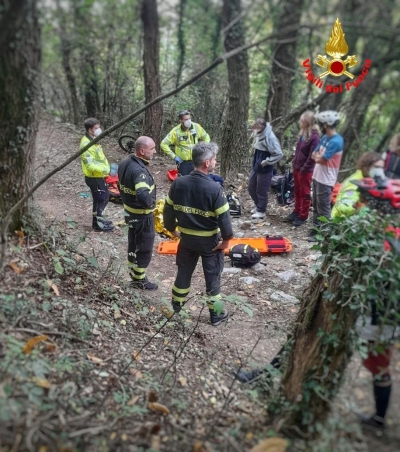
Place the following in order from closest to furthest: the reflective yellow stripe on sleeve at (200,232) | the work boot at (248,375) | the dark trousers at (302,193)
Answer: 1. the work boot at (248,375)
2. the reflective yellow stripe on sleeve at (200,232)
3. the dark trousers at (302,193)

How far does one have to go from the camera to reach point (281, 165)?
758 cm

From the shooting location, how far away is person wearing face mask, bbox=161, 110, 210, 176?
21.7 feet

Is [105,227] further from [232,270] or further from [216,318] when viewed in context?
[216,318]

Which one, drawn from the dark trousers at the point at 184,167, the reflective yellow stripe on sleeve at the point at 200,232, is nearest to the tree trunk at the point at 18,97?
the reflective yellow stripe on sleeve at the point at 200,232

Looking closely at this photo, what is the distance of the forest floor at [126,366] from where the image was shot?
2.16 meters

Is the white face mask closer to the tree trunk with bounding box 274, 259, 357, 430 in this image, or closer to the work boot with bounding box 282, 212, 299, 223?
the tree trunk with bounding box 274, 259, 357, 430

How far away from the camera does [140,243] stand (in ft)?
15.8

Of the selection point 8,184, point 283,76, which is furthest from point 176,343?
point 283,76

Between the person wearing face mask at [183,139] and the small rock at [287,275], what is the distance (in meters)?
2.62

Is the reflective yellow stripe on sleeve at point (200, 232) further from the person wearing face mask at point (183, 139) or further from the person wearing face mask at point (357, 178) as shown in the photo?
the person wearing face mask at point (183, 139)

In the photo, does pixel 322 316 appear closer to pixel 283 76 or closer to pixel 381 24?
pixel 381 24

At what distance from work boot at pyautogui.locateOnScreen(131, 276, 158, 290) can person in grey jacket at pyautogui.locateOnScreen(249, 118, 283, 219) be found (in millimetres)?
2794

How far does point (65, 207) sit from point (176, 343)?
15.0 ft

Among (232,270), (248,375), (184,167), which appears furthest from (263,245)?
(248,375)
